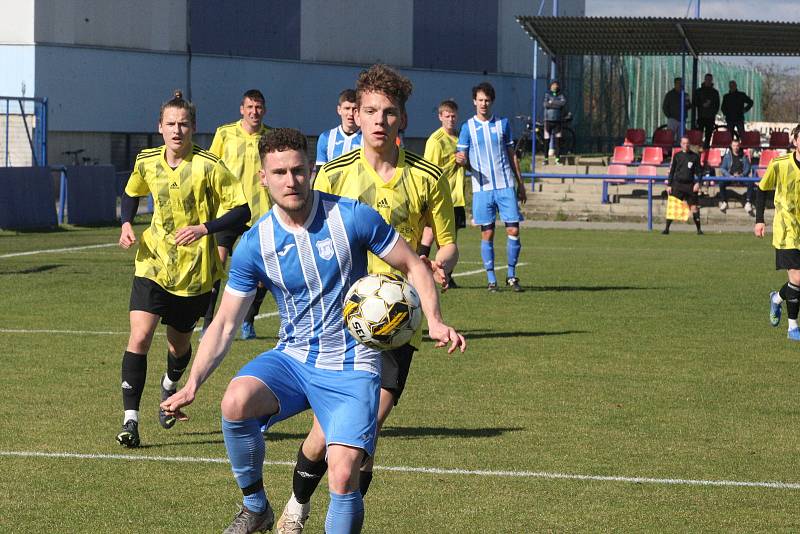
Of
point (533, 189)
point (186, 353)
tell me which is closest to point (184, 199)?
point (186, 353)

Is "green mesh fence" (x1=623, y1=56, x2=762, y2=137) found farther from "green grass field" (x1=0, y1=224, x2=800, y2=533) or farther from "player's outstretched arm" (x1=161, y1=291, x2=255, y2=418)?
"player's outstretched arm" (x1=161, y1=291, x2=255, y2=418)

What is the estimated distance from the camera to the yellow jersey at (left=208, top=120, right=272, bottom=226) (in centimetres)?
1261

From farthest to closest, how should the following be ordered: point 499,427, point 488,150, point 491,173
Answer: point 491,173 → point 488,150 → point 499,427

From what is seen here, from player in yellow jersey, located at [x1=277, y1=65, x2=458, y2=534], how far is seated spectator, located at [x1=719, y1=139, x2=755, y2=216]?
1022 inches

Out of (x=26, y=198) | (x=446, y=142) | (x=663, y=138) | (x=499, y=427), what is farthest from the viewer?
(x=663, y=138)

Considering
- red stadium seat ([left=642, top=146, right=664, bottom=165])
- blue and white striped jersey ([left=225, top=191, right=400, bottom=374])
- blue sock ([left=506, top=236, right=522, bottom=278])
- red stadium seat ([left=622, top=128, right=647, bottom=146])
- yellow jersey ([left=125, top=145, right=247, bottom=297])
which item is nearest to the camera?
blue and white striped jersey ([left=225, top=191, right=400, bottom=374])

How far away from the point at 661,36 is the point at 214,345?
30488 millimetres

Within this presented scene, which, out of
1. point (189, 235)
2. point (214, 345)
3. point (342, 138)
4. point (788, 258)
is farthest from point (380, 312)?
point (788, 258)

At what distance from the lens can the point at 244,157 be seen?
12617 mm

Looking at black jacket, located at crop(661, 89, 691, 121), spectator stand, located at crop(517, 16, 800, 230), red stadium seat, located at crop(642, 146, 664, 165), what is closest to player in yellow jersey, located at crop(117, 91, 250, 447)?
spectator stand, located at crop(517, 16, 800, 230)

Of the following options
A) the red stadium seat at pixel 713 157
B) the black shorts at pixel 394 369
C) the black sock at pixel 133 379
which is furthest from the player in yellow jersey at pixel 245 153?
the red stadium seat at pixel 713 157

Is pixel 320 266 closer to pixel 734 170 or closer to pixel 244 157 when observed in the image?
pixel 244 157

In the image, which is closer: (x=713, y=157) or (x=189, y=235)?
(x=189, y=235)

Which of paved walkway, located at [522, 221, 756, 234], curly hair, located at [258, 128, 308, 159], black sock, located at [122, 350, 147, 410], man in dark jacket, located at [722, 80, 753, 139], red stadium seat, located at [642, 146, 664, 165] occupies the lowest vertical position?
paved walkway, located at [522, 221, 756, 234]
